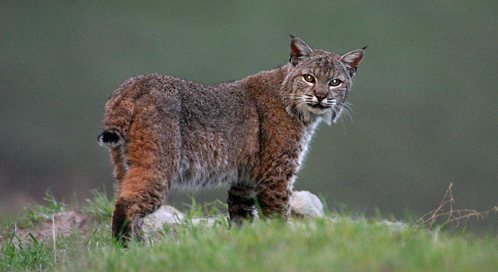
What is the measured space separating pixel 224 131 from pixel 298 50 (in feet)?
4.90

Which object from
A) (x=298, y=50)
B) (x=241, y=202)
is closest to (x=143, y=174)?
(x=241, y=202)

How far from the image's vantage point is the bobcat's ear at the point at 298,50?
630 centimetres

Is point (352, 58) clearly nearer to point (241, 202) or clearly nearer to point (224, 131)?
point (224, 131)

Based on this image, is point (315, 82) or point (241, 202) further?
point (241, 202)

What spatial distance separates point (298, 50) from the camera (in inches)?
250

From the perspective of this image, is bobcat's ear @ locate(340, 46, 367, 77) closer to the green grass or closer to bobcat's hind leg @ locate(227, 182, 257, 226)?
bobcat's hind leg @ locate(227, 182, 257, 226)

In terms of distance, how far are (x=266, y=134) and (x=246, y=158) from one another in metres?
0.37

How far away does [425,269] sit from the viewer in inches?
123

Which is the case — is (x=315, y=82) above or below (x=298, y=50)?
below

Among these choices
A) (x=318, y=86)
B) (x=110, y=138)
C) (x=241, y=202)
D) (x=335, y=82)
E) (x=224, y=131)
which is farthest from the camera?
(x=241, y=202)

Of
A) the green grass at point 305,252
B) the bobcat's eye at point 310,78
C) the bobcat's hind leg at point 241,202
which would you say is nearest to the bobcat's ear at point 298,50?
the bobcat's eye at point 310,78

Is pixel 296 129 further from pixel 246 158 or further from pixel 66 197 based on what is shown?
pixel 66 197

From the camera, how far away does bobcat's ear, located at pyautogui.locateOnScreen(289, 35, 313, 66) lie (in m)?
6.30

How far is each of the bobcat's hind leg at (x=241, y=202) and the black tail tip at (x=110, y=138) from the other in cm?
185
